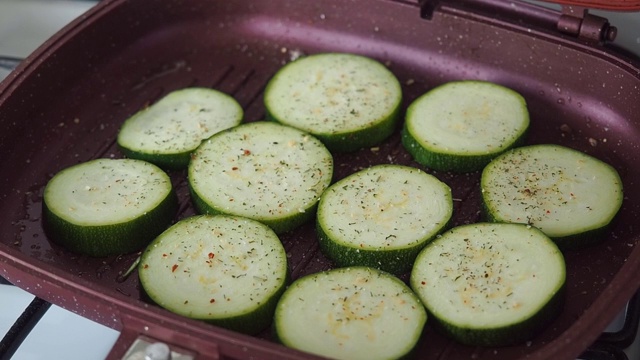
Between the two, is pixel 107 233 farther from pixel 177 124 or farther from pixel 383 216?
pixel 383 216

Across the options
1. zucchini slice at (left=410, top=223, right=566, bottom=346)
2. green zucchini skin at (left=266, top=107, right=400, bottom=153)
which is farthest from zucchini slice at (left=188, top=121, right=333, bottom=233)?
zucchini slice at (left=410, top=223, right=566, bottom=346)

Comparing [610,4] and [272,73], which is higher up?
[610,4]

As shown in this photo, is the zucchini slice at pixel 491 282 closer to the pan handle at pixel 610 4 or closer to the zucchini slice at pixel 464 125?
the zucchini slice at pixel 464 125

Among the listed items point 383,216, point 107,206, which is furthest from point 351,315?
point 107,206

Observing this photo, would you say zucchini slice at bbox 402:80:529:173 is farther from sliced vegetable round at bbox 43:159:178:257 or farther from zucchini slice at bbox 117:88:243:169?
sliced vegetable round at bbox 43:159:178:257

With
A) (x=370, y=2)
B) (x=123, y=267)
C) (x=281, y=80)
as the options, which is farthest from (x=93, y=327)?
(x=370, y=2)
